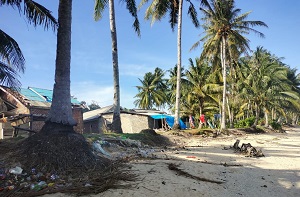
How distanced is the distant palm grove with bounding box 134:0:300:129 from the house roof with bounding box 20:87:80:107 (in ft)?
45.0

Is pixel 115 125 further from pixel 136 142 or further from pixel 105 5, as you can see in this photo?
pixel 105 5

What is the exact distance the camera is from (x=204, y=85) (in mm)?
27453

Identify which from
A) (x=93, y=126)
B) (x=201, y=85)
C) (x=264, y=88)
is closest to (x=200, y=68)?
(x=201, y=85)

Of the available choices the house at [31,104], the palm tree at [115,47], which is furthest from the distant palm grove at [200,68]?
the house at [31,104]

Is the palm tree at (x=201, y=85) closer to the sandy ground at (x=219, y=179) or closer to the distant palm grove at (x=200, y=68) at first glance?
the distant palm grove at (x=200, y=68)

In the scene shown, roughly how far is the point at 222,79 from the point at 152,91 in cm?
1553

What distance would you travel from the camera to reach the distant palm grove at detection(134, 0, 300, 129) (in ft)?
73.3

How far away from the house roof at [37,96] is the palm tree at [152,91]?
1874 centimetres

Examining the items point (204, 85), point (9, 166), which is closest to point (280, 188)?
point (9, 166)

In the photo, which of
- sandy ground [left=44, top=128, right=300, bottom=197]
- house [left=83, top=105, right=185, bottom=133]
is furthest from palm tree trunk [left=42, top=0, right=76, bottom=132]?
house [left=83, top=105, right=185, bottom=133]

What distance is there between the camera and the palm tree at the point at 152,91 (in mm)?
41375

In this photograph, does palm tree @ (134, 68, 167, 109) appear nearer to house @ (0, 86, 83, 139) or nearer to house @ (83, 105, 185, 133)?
house @ (83, 105, 185, 133)

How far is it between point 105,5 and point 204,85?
16320mm

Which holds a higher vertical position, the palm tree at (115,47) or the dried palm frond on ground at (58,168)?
the palm tree at (115,47)
